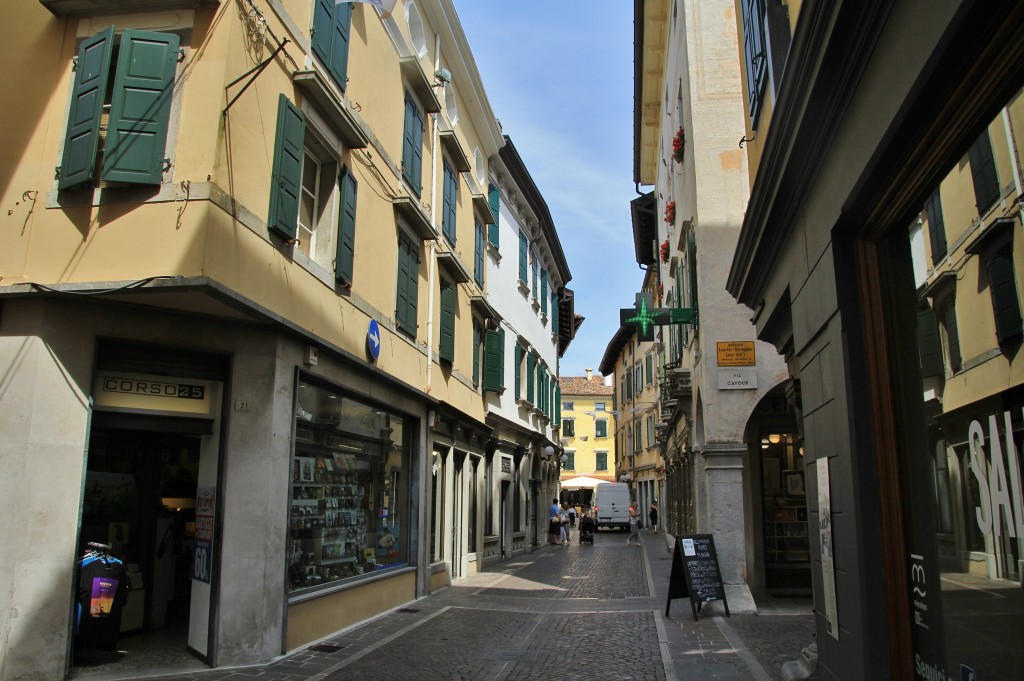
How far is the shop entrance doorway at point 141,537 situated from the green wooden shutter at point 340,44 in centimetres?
503

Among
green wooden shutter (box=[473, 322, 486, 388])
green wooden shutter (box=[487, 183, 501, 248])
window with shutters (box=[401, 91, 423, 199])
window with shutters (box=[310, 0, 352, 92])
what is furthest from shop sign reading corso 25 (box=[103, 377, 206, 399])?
green wooden shutter (box=[487, 183, 501, 248])

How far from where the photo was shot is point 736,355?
12773mm

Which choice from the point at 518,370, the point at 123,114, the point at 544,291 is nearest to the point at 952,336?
the point at 123,114

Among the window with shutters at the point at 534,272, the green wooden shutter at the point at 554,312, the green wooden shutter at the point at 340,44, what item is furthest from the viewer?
the green wooden shutter at the point at 554,312

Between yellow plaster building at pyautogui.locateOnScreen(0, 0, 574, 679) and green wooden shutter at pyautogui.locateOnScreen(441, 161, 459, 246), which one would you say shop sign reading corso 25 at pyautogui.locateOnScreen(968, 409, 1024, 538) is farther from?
green wooden shutter at pyautogui.locateOnScreen(441, 161, 459, 246)

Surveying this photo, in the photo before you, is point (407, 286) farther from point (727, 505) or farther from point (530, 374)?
point (530, 374)

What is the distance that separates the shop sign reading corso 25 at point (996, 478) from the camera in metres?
3.14

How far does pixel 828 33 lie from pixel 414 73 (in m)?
9.81

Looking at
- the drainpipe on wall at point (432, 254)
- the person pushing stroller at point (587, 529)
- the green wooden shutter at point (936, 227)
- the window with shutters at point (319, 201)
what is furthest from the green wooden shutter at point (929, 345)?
the person pushing stroller at point (587, 529)

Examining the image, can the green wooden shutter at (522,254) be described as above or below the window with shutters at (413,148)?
above

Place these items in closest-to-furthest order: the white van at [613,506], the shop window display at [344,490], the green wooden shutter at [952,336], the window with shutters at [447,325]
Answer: the green wooden shutter at [952,336], the shop window display at [344,490], the window with shutters at [447,325], the white van at [613,506]

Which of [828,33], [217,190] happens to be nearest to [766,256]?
[828,33]

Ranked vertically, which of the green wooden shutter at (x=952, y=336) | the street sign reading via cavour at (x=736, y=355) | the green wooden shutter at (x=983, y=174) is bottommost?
the green wooden shutter at (x=952, y=336)

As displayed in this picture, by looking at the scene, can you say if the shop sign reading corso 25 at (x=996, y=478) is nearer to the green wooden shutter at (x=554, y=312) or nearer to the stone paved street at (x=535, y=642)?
the stone paved street at (x=535, y=642)
